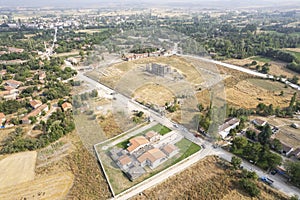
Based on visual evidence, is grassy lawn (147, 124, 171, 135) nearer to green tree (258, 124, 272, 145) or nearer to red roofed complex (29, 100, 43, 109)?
green tree (258, 124, 272, 145)

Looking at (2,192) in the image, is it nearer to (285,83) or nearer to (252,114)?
(252,114)

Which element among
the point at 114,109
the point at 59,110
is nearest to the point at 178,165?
the point at 114,109

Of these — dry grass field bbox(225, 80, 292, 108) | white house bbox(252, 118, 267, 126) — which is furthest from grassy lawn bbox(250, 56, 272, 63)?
white house bbox(252, 118, 267, 126)

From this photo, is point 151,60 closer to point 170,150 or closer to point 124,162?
point 170,150

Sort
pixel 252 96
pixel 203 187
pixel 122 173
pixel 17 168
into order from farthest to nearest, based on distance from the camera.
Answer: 1. pixel 252 96
2. pixel 17 168
3. pixel 122 173
4. pixel 203 187

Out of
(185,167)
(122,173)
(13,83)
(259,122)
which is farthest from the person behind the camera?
(13,83)

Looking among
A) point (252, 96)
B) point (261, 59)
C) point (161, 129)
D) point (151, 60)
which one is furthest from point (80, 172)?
point (261, 59)
